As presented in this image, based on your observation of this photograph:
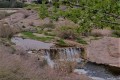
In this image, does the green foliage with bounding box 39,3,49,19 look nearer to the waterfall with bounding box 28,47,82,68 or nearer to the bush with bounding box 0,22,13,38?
the waterfall with bounding box 28,47,82,68

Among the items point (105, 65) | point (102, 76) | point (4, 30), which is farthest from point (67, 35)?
point (102, 76)

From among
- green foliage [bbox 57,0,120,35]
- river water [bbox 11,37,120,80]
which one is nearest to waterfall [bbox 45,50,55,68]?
river water [bbox 11,37,120,80]

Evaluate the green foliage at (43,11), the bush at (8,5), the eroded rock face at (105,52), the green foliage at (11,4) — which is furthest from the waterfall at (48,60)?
the bush at (8,5)

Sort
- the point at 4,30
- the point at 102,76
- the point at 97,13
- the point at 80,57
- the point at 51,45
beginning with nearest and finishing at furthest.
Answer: the point at 97,13, the point at 102,76, the point at 80,57, the point at 51,45, the point at 4,30

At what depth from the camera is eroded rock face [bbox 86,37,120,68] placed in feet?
61.8

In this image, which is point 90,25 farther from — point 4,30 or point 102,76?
point 4,30

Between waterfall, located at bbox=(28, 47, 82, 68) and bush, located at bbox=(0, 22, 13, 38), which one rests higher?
bush, located at bbox=(0, 22, 13, 38)

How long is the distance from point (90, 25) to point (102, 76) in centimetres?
956

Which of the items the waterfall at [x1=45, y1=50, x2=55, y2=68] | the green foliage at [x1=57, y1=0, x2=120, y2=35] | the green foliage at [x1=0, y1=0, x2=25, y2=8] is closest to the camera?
the green foliage at [x1=57, y1=0, x2=120, y2=35]

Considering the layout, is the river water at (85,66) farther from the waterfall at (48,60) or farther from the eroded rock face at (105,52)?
the eroded rock face at (105,52)

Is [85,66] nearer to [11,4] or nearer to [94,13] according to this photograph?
[94,13]

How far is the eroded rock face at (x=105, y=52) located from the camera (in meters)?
18.8

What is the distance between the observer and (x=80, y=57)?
20.1m

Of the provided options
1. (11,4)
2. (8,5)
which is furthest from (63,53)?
(8,5)
